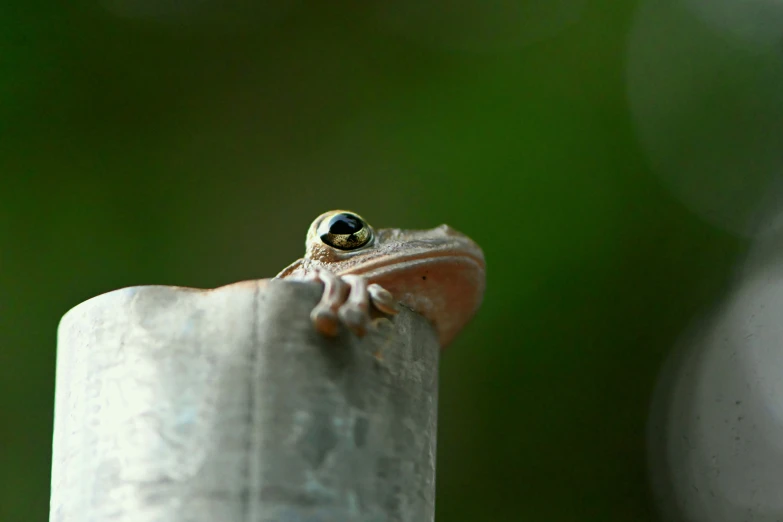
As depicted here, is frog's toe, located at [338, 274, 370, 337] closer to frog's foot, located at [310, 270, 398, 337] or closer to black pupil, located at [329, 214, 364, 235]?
frog's foot, located at [310, 270, 398, 337]

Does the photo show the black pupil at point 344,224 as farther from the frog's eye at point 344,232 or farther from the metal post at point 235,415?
the metal post at point 235,415

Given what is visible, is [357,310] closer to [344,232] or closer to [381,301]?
[381,301]

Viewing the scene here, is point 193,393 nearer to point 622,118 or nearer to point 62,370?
point 62,370

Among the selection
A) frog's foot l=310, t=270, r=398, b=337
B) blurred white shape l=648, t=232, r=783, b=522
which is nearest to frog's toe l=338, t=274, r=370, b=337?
frog's foot l=310, t=270, r=398, b=337

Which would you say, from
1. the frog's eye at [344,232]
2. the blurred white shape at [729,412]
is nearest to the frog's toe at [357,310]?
the frog's eye at [344,232]

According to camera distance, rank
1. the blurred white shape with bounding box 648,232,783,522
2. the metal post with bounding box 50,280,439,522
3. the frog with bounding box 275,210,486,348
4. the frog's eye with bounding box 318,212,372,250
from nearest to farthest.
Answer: the metal post with bounding box 50,280,439,522 < the frog with bounding box 275,210,486,348 < the frog's eye with bounding box 318,212,372,250 < the blurred white shape with bounding box 648,232,783,522

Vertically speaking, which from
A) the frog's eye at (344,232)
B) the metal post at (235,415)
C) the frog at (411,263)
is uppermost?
the frog's eye at (344,232)
